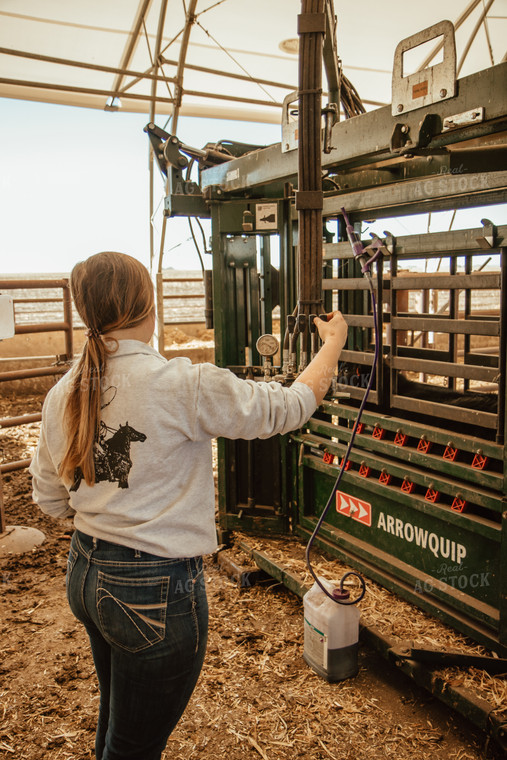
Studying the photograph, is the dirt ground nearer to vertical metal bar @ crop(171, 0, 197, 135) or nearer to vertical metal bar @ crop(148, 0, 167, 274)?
vertical metal bar @ crop(148, 0, 167, 274)

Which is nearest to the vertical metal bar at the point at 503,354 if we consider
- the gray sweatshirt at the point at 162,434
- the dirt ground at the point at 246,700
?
the dirt ground at the point at 246,700

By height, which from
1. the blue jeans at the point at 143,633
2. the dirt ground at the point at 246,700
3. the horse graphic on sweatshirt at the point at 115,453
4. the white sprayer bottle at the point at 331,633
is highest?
the horse graphic on sweatshirt at the point at 115,453

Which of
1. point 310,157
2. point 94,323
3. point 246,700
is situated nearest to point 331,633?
point 246,700

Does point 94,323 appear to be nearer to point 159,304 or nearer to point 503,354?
point 503,354

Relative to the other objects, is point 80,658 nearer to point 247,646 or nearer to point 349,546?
point 247,646

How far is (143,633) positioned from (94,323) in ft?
2.42

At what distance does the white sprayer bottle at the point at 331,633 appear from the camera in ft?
8.59

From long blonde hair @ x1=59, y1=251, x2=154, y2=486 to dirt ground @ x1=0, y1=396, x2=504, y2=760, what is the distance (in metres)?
1.57

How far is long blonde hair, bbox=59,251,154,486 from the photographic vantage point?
1407mm

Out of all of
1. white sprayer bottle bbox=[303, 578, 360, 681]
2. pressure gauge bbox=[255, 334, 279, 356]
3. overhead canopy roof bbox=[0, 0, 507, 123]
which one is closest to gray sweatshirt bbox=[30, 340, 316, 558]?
white sprayer bottle bbox=[303, 578, 360, 681]

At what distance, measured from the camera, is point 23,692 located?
2713 millimetres

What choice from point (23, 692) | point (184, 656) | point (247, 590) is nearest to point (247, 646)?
point (247, 590)

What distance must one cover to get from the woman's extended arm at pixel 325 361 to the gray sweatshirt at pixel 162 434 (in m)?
0.08

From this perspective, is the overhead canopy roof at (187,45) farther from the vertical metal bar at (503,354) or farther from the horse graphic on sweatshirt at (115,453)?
the horse graphic on sweatshirt at (115,453)
